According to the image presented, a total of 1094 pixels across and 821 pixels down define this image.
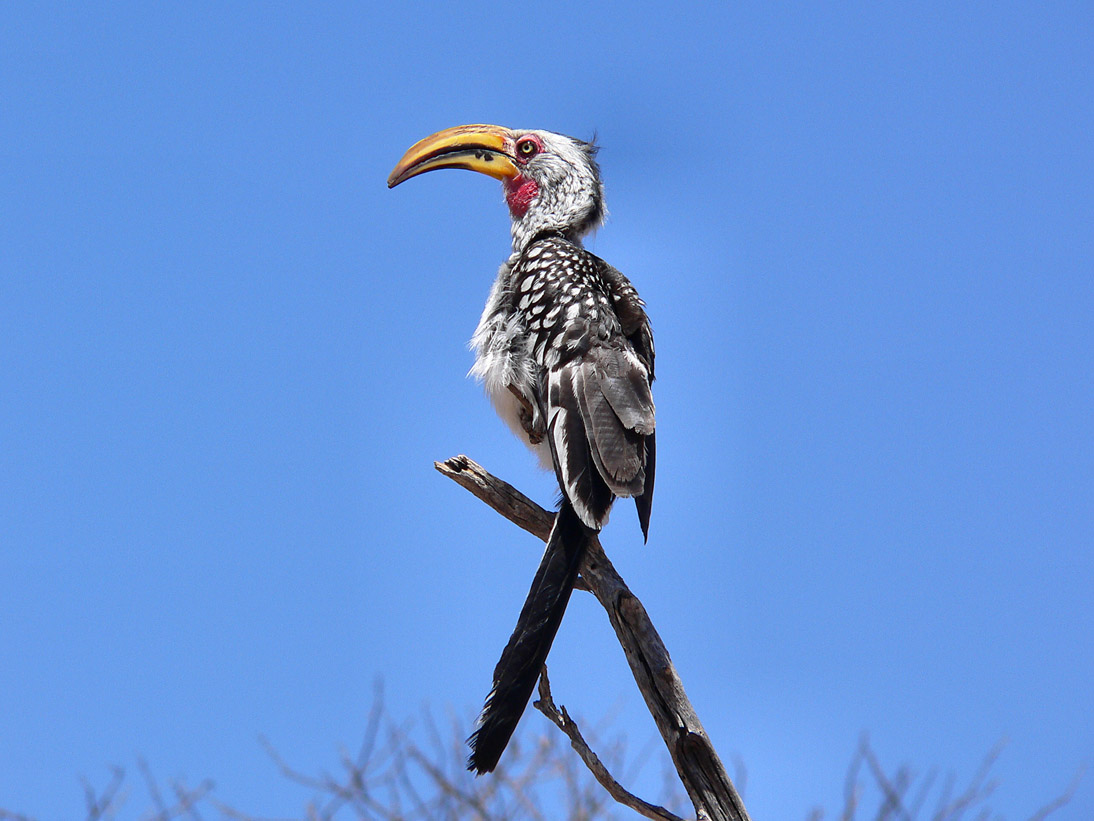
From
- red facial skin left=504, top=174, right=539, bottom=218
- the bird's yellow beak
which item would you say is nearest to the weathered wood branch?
red facial skin left=504, top=174, right=539, bottom=218

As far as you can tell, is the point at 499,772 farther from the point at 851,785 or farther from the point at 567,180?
the point at 567,180

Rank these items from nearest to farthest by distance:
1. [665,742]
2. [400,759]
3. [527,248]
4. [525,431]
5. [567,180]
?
[665,742] → [525,431] → [527,248] → [567,180] → [400,759]

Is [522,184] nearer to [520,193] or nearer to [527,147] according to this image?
[520,193]

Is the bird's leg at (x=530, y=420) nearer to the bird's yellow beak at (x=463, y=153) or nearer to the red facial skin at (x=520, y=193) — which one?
the red facial skin at (x=520, y=193)

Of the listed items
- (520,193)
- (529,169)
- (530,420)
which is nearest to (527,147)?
(529,169)

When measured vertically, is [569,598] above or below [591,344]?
below

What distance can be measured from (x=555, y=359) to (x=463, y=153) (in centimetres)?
195

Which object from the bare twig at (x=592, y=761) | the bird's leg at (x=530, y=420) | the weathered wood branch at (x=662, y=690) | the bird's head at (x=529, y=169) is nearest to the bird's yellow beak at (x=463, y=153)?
the bird's head at (x=529, y=169)

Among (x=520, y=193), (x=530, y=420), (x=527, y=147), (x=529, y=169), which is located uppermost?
(x=527, y=147)

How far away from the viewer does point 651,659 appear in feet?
10.5

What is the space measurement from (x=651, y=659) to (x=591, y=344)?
125 cm

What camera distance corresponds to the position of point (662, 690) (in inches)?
124

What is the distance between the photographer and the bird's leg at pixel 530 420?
155 inches

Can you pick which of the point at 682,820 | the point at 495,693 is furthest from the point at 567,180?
the point at 682,820
